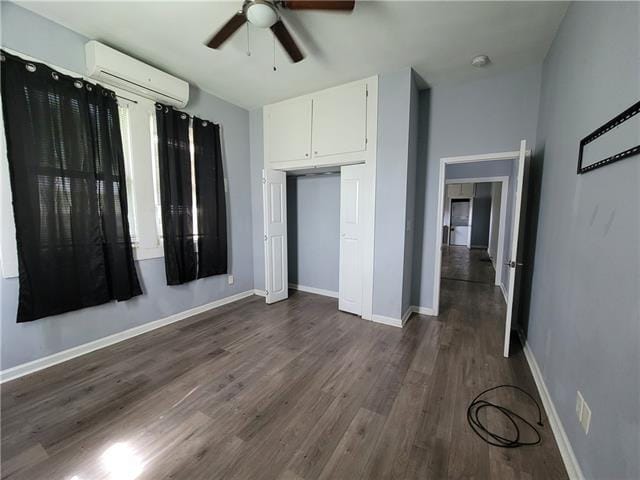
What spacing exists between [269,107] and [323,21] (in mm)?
1775

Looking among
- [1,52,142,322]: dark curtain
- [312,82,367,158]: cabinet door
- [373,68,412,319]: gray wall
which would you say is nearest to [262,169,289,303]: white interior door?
[312,82,367,158]: cabinet door

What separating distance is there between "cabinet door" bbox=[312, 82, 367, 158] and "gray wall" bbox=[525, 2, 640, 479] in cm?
171

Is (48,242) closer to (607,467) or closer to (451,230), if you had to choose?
(607,467)

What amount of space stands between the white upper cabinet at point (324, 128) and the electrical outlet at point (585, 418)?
2567mm

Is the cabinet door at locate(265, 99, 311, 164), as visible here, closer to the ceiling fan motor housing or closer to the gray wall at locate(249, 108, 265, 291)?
the gray wall at locate(249, 108, 265, 291)

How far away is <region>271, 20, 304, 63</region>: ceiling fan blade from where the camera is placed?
181 centimetres

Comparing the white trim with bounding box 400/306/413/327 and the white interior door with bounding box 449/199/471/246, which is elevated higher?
the white interior door with bounding box 449/199/471/246

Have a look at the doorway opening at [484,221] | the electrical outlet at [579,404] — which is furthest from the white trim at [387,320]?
the electrical outlet at [579,404]

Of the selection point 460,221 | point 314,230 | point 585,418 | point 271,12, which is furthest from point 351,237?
point 460,221

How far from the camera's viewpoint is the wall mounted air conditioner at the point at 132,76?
220 centimetres

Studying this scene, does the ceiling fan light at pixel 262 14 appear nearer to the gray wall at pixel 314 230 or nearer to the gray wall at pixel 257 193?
the gray wall at pixel 257 193

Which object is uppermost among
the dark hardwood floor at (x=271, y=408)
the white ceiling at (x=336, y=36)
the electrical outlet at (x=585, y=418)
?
the white ceiling at (x=336, y=36)

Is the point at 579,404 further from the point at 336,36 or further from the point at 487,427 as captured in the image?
the point at 336,36

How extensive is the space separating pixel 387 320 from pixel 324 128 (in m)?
2.47
